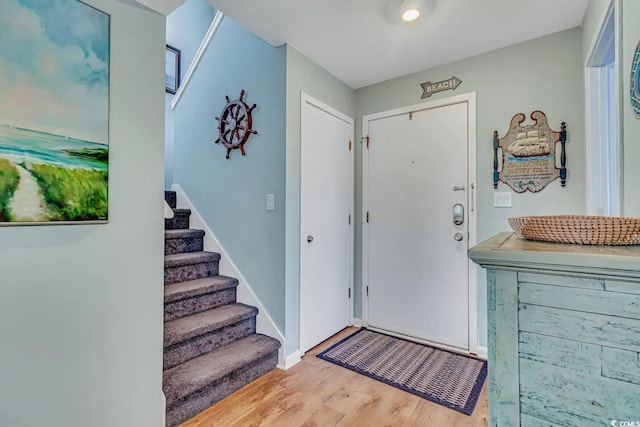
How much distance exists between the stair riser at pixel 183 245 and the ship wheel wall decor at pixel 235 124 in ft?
2.71

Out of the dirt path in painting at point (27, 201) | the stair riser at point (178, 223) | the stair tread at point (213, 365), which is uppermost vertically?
the dirt path in painting at point (27, 201)

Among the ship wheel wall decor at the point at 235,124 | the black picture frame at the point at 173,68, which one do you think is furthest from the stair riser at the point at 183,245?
the black picture frame at the point at 173,68

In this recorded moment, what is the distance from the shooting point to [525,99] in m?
2.17

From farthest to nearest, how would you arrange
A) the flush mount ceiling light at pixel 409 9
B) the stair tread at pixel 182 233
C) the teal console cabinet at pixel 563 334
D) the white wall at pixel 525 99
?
the stair tread at pixel 182 233, the white wall at pixel 525 99, the flush mount ceiling light at pixel 409 9, the teal console cabinet at pixel 563 334

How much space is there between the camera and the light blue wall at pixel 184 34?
138 inches

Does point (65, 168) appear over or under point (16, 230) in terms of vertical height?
over

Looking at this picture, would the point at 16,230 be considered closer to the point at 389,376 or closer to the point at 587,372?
the point at 587,372

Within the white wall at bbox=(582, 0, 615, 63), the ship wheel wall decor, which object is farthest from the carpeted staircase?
the white wall at bbox=(582, 0, 615, 63)

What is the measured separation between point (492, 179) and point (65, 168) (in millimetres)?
2494

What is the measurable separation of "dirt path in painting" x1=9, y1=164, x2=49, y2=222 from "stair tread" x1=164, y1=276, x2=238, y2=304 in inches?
41.3

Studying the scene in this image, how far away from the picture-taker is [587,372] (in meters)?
0.61

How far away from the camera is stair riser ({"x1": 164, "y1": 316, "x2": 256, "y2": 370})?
6.02 feet

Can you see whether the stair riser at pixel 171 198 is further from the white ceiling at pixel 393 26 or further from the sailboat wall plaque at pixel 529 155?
the sailboat wall plaque at pixel 529 155

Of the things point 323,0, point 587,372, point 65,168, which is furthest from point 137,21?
point 587,372
